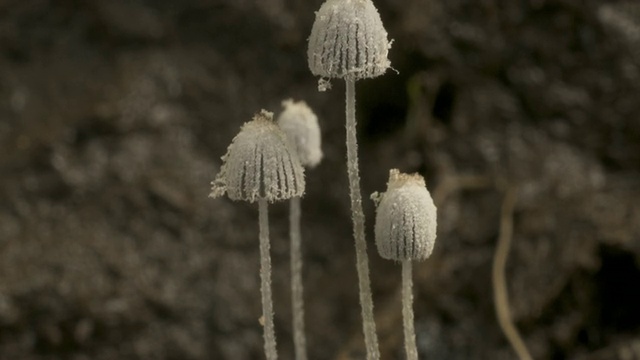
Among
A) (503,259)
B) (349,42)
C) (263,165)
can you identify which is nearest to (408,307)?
(263,165)

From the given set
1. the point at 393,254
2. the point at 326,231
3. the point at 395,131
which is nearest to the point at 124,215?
the point at 326,231

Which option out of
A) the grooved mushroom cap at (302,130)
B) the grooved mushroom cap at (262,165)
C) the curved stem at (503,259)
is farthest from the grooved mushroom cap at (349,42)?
the curved stem at (503,259)

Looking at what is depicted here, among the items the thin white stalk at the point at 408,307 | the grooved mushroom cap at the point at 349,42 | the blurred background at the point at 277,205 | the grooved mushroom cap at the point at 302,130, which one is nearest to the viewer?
the grooved mushroom cap at the point at 349,42

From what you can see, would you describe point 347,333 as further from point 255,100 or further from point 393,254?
point 393,254

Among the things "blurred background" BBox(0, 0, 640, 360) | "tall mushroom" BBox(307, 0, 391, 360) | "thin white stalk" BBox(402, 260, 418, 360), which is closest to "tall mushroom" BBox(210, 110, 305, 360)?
"tall mushroom" BBox(307, 0, 391, 360)

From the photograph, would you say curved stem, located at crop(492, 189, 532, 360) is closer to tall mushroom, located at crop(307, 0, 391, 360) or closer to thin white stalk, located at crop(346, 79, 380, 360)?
thin white stalk, located at crop(346, 79, 380, 360)

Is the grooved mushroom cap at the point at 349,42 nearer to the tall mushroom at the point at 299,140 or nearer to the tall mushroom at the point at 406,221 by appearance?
the tall mushroom at the point at 406,221

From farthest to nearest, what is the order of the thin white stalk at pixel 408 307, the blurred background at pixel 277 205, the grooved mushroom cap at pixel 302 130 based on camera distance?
the blurred background at pixel 277 205 < the grooved mushroom cap at pixel 302 130 < the thin white stalk at pixel 408 307
